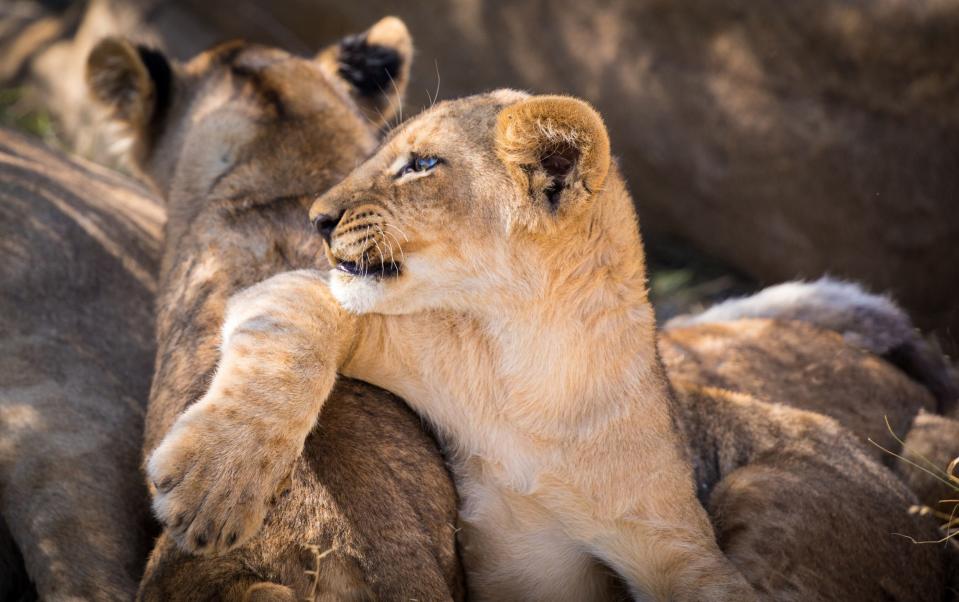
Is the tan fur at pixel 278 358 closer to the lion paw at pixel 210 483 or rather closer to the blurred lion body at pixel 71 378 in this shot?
the lion paw at pixel 210 483

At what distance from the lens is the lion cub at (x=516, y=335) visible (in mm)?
2240

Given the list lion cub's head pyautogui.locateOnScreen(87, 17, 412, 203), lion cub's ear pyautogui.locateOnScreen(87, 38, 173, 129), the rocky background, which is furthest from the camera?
the rocky background

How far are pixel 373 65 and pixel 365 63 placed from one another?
0.03 meters

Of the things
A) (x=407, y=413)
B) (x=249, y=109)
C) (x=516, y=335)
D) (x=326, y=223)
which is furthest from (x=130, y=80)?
(x=516, y=335)

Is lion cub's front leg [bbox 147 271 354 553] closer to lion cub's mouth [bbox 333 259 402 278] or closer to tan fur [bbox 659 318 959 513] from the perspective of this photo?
lion cub's mouth [bbox 333 259 402 278]

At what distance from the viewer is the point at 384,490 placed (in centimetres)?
226

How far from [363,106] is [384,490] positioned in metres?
1.72

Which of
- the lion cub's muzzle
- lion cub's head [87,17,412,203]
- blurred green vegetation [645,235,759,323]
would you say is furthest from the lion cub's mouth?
blurred green vegetation [645,235,759,323]

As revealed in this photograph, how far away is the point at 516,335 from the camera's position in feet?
7.75

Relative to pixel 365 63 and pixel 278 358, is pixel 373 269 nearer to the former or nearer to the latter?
pixel 278 358

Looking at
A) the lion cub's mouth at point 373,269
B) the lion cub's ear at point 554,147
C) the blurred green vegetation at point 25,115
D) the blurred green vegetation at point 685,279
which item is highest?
the lion cub's ear at point 554,147

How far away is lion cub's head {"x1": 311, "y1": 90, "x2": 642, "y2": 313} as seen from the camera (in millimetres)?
2230

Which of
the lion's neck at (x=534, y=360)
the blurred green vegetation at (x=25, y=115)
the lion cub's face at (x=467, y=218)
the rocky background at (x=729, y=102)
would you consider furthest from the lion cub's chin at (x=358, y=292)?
the blurred green vegetation at (x=25, y=115)

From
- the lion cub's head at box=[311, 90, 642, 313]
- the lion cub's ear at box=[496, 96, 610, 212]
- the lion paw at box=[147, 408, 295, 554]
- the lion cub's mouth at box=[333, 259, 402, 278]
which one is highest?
the lion cub's ear at box=[496, 96, 610, 212]
